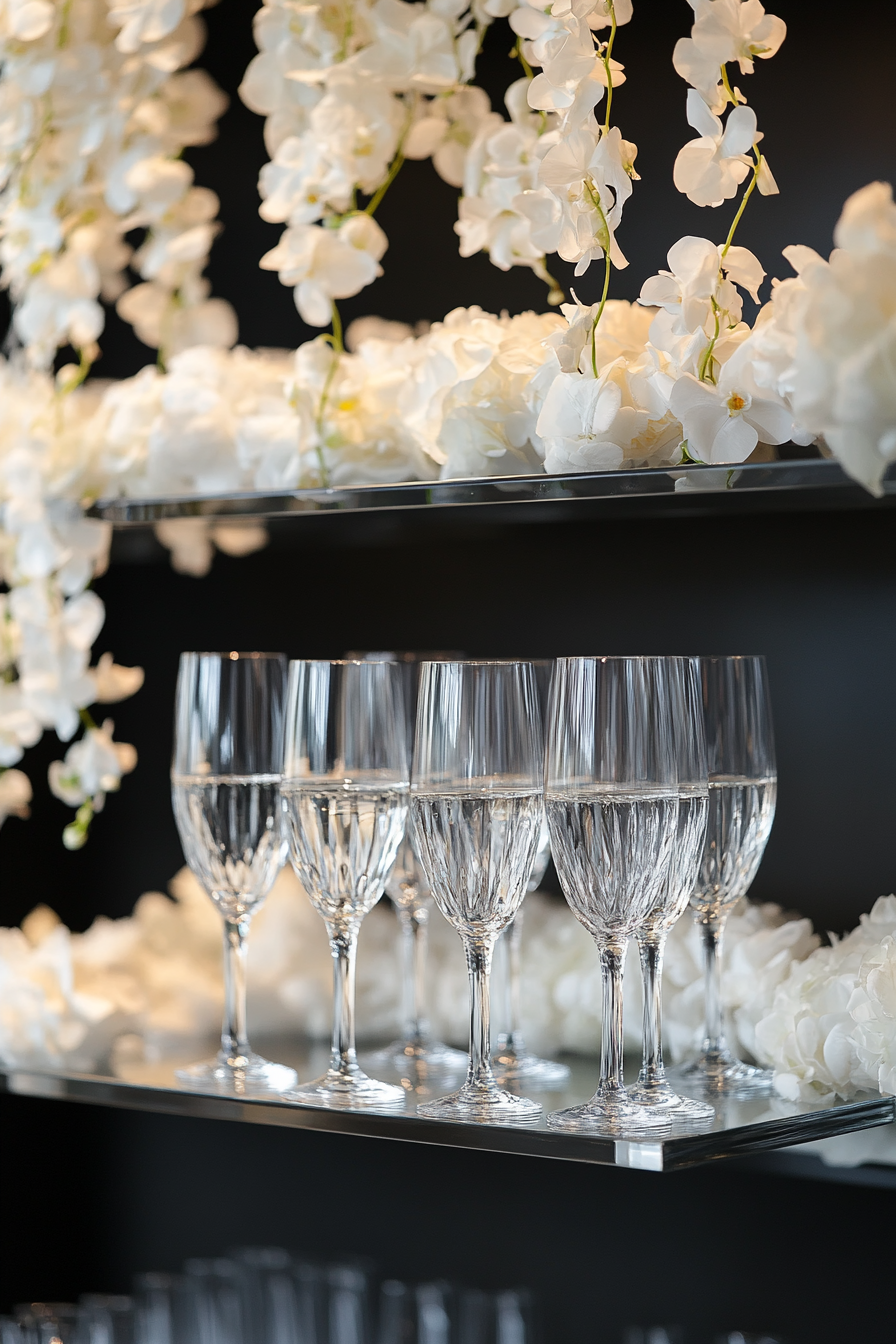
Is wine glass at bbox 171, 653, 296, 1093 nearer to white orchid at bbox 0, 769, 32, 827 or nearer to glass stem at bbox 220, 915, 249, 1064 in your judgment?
glass stem at bbox 220, 915, 249, 1064

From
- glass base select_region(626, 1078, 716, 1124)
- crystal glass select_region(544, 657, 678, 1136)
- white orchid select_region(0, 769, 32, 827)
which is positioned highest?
white orchid select_region(0, 769, 32, 827)

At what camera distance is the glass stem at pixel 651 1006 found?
37.3 inches

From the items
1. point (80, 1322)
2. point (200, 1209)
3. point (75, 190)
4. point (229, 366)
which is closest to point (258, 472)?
point (229, 366)

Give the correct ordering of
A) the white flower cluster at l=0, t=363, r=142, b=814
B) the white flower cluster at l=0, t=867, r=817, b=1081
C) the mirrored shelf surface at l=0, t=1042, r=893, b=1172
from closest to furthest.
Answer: the mirrored shelf surface at l=0, t=1042, r=893, b=1172 < the white flower cluster at l=0, t=867, r=817, b=1081 < the white flower cluster at l=0, t=363, r=142, b=814

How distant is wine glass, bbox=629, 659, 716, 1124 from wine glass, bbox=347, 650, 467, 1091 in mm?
211

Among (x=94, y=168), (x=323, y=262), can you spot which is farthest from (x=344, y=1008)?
(x=94, y=168)

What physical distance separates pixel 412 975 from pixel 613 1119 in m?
0.29

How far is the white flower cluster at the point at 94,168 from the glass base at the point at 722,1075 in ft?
2.41

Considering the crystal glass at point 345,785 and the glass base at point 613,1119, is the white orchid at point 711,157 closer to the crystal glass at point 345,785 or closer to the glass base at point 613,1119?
the crystal glass at point 345,785

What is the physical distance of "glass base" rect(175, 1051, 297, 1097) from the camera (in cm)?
108

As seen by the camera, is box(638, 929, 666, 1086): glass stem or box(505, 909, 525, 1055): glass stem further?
box(505, 909, 525, 1055): glass stem

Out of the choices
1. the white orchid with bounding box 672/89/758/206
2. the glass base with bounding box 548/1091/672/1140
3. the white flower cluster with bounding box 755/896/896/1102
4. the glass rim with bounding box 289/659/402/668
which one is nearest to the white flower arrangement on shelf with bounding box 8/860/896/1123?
the white flower cluster with bounding box 755/896/896/1102

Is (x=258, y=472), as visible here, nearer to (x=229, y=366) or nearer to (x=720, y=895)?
(x=229, y=366)

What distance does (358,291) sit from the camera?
128 centimetres
